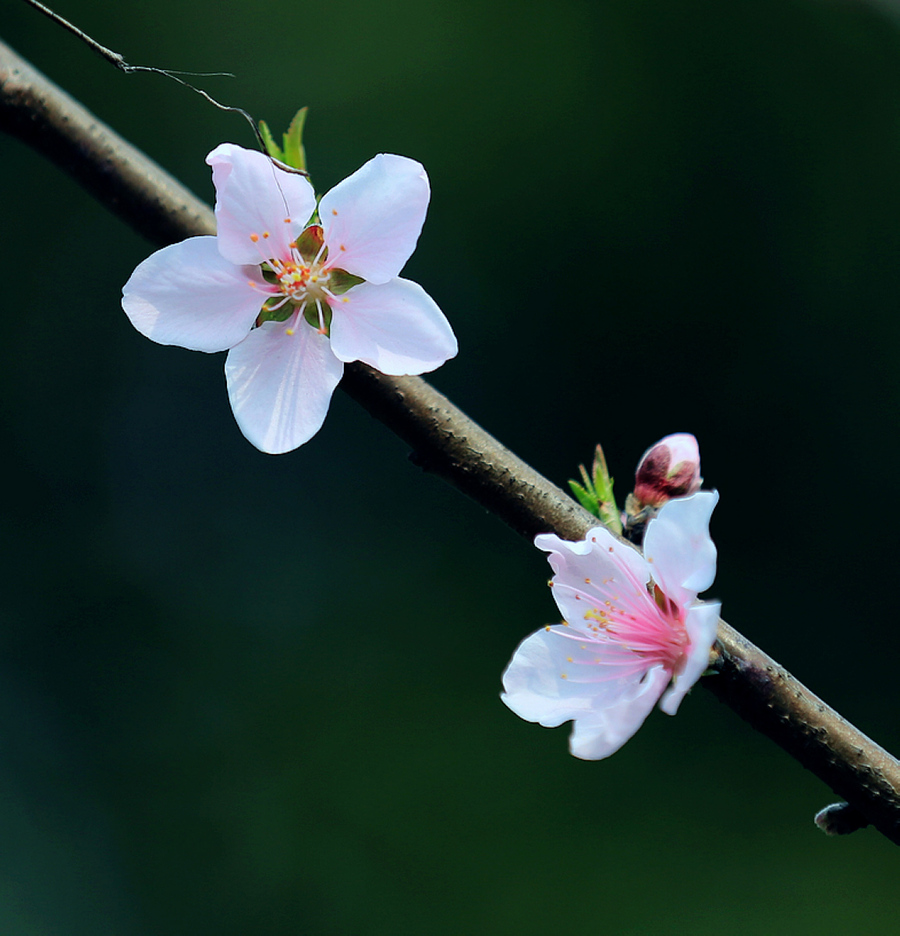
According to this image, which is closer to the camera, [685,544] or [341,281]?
[685,544]

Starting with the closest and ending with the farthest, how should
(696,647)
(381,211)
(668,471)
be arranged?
1. (696,647)
2. (381,211)
3. (668,471)

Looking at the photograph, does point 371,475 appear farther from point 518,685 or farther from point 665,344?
point 518,685

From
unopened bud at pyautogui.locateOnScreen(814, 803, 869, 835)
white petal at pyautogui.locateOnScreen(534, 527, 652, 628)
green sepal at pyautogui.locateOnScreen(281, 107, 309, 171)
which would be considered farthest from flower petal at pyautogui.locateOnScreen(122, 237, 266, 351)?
unopened bud at pyautogui.locateOnScreen(814, 803, 869, 835)

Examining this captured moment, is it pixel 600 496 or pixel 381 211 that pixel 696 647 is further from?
pixel 381 211

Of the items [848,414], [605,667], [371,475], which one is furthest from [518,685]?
[848,414]

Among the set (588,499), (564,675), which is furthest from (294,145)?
(564,675)

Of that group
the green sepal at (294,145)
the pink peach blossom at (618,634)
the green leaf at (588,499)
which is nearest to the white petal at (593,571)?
the pink peach blossom at (618,634)

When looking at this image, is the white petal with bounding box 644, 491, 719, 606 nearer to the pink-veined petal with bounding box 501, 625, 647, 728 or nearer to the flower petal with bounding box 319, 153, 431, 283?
the pink-veined petal with bounding box 501, 625, 647, 728
